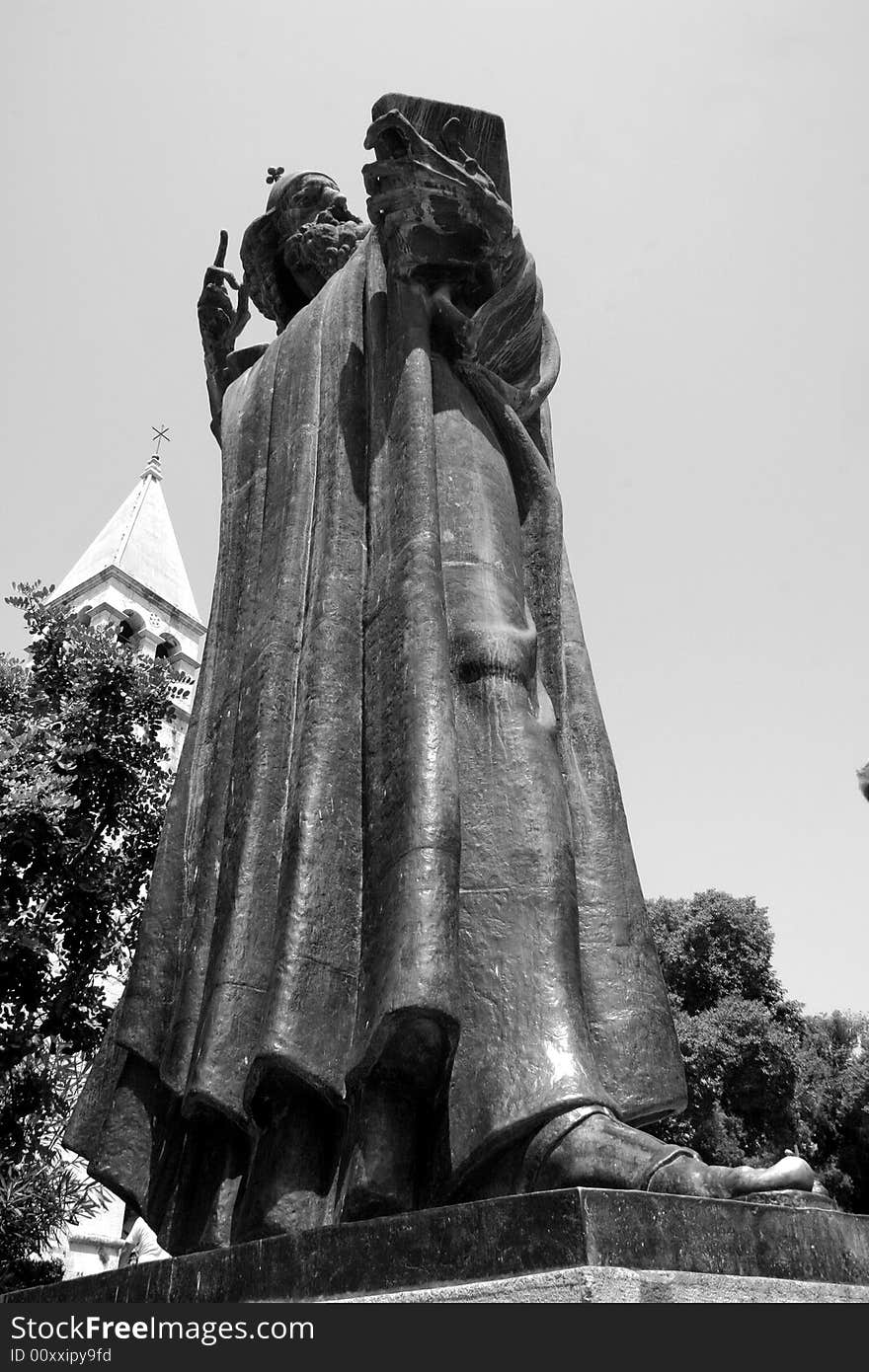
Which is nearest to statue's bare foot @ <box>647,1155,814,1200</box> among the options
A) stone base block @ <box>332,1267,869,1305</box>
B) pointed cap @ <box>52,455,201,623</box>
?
stone base block @ <box>332,1267,869,1305</box>

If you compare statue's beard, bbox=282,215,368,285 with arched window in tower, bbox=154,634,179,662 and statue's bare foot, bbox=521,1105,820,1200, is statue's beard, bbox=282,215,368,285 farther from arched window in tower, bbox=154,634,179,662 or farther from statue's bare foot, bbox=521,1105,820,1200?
arched window in tower, bbox=154,634,179,662

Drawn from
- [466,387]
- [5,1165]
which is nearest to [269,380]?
[466,387]

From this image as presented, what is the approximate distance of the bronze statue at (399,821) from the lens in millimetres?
2633

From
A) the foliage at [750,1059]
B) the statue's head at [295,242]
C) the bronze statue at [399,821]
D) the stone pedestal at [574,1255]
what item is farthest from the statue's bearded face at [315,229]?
the foliage at [750,1059]

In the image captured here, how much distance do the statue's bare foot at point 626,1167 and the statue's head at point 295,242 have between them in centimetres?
390

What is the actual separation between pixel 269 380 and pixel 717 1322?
375 centimetres

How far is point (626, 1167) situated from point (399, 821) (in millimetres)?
1019

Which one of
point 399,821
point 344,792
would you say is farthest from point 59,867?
point 399,821

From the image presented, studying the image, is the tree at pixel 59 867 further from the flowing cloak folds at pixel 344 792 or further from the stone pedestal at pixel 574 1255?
the stone pedestal at pixel 574 1255

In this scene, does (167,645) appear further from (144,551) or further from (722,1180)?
(722,1180)

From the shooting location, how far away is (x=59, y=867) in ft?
37.2

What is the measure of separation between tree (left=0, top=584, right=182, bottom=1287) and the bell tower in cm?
2986

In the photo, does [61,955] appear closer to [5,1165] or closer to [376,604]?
[5,1165]

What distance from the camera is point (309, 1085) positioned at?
275 centimetres
